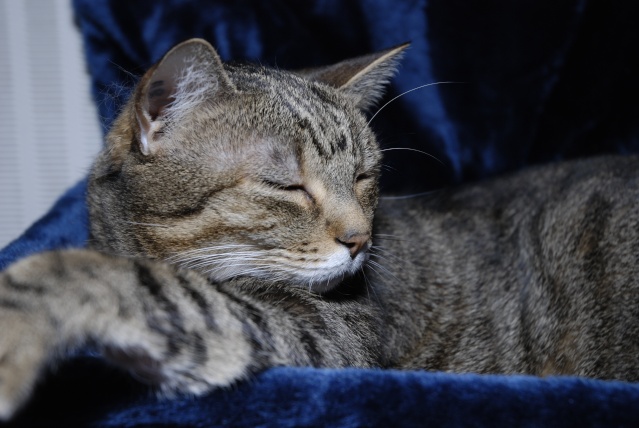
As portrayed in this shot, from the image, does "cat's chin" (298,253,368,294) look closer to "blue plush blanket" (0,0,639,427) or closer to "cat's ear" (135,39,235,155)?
"cat's ear" (135,39,235,155)

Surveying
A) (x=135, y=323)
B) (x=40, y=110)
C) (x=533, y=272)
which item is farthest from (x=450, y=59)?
(x=135, y=323)

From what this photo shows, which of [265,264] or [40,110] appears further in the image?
[40,110]

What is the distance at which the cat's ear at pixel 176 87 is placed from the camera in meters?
1.00

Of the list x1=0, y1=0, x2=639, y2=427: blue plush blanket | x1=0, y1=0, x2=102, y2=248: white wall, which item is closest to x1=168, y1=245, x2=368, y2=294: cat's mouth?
x1=0, y1=0, x2=639, y2=427: blue plush blanket

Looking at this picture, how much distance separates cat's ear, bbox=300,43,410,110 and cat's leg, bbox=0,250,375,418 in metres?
0.59

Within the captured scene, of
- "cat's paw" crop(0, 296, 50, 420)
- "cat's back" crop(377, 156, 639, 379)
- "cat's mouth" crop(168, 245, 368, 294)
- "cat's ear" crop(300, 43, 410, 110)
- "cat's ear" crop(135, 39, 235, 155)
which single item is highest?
"cat's ear" crop(135, 39, 235, 155)

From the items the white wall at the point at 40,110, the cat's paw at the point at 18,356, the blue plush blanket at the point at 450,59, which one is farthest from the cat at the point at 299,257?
the white wall at the point at 40,110

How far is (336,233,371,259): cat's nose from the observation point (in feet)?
3.48

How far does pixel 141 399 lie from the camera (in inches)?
33.9

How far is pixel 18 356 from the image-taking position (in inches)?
28.5

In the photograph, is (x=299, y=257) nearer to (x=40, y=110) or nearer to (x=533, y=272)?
(x=533, y=272)

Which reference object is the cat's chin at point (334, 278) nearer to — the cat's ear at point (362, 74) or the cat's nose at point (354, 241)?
the cat's nose at point (354, 241)

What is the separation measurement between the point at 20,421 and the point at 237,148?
1.68ft

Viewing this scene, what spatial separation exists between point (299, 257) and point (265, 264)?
0.18 ft
